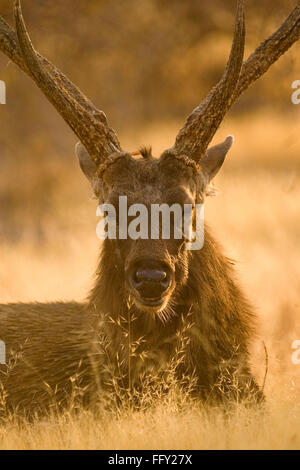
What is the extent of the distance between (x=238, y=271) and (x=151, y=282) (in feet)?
5.32

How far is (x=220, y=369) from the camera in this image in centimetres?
672

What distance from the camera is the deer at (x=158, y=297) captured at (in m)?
6.62

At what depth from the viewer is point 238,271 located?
7.59 m

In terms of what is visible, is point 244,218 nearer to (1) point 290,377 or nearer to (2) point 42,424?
(1) point 290,377

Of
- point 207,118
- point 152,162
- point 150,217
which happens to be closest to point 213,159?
point 207,118

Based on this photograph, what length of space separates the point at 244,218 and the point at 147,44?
10.4 m

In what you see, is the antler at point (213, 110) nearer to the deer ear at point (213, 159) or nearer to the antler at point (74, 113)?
the deer ear at point (213, 159)

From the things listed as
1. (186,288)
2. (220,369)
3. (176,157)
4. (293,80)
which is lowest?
(220,369)

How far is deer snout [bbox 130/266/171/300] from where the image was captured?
616 cm

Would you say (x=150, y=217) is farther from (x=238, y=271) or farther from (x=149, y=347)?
(x=238, y=271)

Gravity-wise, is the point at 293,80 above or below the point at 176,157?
above

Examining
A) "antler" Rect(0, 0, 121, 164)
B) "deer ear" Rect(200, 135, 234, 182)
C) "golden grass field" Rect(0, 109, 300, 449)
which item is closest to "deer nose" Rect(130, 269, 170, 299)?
"golden grass field" Rect(0, 109, 300, 449)

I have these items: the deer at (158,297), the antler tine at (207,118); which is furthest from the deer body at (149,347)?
the antler tine at (207,118)
